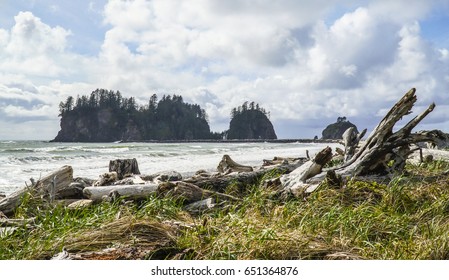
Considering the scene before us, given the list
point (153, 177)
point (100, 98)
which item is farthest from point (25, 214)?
point (100, 98)

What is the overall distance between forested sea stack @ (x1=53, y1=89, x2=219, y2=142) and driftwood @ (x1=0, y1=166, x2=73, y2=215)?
12006 centimetres

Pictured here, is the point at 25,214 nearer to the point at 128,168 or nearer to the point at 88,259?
the point at 88,259

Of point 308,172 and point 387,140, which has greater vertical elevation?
point 387,140

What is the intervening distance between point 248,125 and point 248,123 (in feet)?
2.87

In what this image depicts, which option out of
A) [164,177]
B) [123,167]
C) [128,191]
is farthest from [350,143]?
[128,191]

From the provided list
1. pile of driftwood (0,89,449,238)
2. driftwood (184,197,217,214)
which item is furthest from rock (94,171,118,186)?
driftwood (184,197,217,214)

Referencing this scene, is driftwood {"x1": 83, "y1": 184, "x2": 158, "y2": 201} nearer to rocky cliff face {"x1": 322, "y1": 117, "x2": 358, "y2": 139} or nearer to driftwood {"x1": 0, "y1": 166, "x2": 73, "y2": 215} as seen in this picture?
driftwood {"x1": 0, "y1": 166, "x2": 73, "y2": 215}

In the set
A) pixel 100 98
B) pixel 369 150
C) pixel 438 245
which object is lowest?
pixel 438 245

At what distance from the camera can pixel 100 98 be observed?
12619 centimetres

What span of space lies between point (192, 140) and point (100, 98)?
29.8 metres

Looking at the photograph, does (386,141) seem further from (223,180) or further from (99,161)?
(99,161)

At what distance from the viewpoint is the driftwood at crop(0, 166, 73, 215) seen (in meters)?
6.79

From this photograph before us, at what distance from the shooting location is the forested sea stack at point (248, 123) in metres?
154

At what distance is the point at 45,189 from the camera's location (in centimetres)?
723
